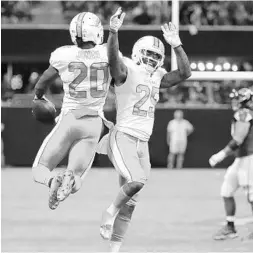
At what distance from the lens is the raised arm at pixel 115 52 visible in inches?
251

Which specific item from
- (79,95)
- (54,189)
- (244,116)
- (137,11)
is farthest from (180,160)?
(54,189)

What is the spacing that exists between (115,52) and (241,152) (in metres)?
3.36

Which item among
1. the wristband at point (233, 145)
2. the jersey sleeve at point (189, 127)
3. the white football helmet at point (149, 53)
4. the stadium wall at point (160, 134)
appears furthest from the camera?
the stadium wall at point (160, 134)

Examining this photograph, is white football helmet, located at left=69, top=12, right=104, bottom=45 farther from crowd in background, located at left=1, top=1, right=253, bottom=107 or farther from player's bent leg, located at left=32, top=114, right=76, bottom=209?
crowd in background, located at left=1, top=1, right=253, bottom=107

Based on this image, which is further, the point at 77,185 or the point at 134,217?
the point at 134,217

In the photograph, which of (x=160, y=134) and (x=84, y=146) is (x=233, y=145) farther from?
(x=160, y=134)

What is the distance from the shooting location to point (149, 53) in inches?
279

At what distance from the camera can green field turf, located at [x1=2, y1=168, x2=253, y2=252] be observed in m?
8.98

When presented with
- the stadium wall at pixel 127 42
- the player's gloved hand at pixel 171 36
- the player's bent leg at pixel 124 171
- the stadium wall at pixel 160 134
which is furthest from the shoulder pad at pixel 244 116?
the stadium wall at pixel 160 134

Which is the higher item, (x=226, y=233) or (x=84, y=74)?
(x=84, y=74)

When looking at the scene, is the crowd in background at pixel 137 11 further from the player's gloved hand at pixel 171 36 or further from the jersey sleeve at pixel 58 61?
the jersey sleeve at pixel 58 61

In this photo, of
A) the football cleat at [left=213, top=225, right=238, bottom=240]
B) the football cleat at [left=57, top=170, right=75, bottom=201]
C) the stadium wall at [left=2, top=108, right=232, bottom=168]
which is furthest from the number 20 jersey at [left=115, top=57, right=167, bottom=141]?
the stadium wall at [left=2, top=108, right=232, bottom=168]

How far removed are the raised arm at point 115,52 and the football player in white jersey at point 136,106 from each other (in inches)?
0.5

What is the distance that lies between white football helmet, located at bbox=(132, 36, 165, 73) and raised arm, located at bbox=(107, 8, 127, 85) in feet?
0.74
